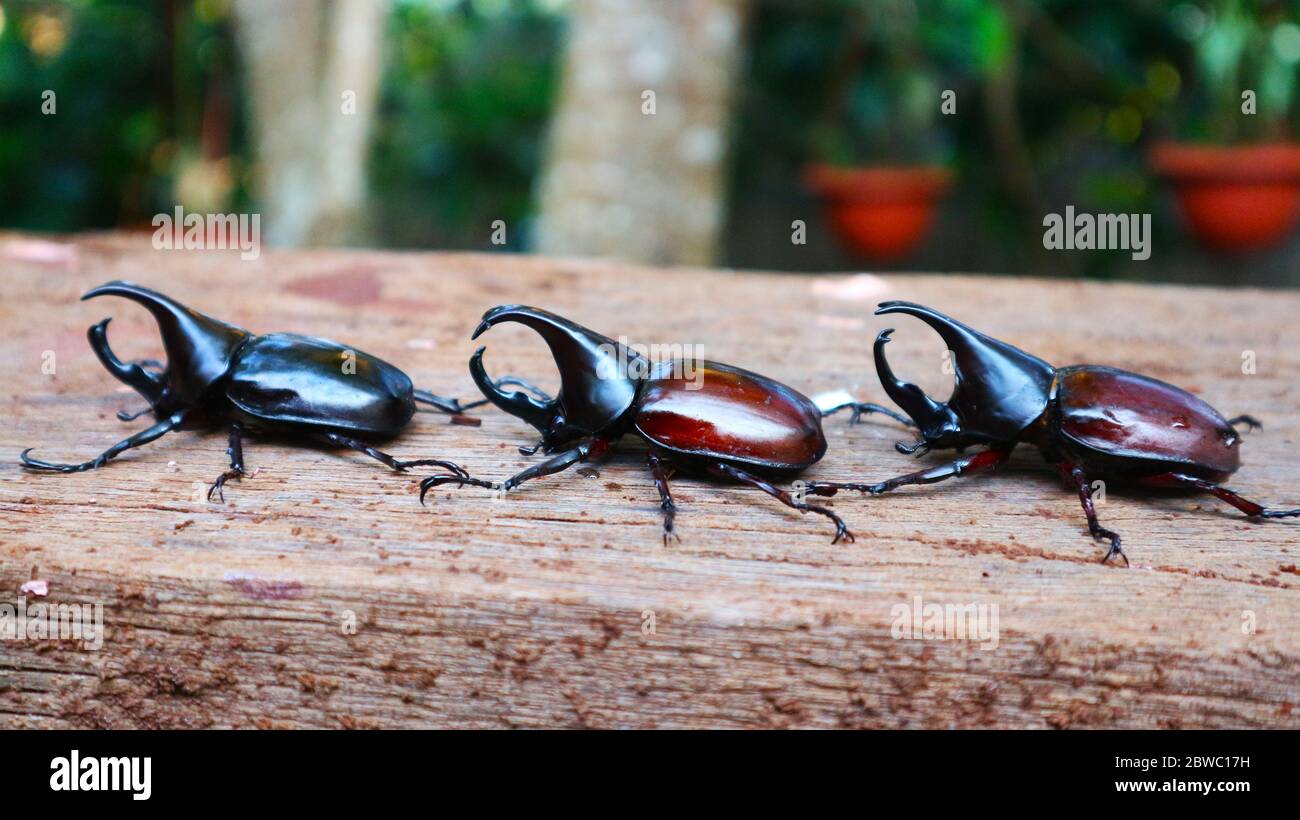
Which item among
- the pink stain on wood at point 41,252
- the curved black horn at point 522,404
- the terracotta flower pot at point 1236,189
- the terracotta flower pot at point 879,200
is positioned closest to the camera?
the curved black horn at point 522,404

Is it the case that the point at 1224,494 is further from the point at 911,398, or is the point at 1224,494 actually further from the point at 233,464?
the point at 233,464

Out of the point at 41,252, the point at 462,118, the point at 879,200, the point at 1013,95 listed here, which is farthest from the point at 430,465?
the point at 1013,95

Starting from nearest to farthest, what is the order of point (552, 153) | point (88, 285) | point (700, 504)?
point (700, 504) < point (88, 285) < point (552, 153)

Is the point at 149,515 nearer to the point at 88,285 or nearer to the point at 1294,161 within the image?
the point at 88,285

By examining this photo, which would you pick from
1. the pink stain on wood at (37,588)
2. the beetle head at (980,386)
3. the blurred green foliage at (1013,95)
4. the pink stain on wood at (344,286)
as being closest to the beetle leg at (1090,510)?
the beetle head at (980,386)

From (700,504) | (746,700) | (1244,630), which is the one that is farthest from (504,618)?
(1244,630)

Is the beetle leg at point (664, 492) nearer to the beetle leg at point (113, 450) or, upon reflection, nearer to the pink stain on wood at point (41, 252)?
the beetle leg at point (113, 450)
